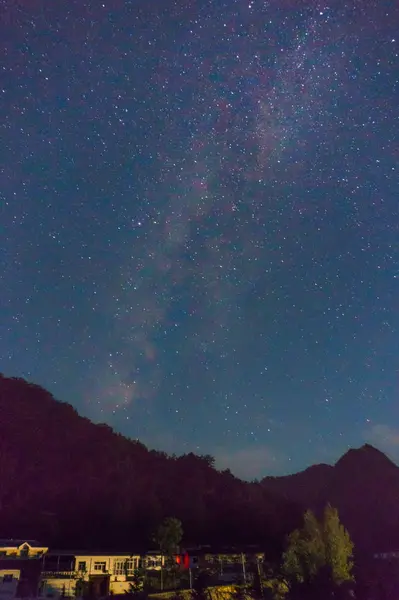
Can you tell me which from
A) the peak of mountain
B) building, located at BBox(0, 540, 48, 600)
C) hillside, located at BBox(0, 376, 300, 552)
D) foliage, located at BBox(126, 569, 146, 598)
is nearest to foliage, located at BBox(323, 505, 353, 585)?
hillside, located at BBox(0, 376, 300, 552)

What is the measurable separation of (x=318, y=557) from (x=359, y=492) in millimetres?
80696

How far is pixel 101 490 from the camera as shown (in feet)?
298

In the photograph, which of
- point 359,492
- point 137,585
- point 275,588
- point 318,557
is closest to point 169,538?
point 137,585

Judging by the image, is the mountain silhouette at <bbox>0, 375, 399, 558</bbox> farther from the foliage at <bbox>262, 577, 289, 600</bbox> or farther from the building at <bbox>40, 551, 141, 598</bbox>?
the building at <bbox>40, 551, 141, 598</bbox>

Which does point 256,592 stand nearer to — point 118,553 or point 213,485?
point 118,553

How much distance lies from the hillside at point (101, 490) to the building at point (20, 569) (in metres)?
23.3

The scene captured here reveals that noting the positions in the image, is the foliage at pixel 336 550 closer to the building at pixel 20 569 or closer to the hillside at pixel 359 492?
the hillside at pixel 359 492

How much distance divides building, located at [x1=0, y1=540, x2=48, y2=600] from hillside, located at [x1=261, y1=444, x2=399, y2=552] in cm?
7311

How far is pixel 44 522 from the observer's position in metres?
77.3

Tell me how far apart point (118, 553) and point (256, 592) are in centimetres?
1723

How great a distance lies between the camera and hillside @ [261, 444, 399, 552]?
357 feet

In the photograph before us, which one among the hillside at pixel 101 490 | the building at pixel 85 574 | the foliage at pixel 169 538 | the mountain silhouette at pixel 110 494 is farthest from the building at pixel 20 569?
the mountain silhouette at pixel 110 494

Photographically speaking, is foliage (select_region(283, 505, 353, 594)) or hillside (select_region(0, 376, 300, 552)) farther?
hillside (select_region(0, 376, 300, 552))

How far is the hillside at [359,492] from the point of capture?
357 ft
